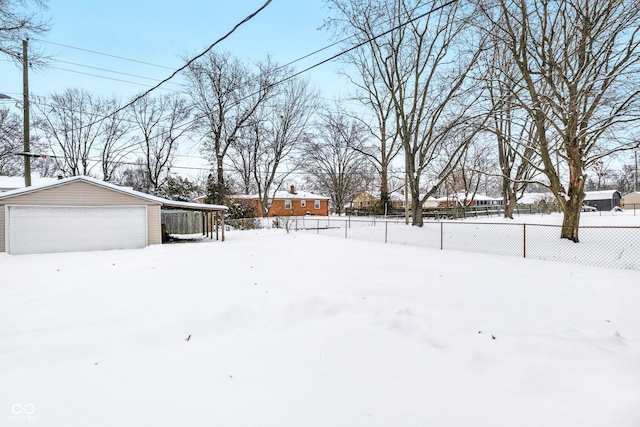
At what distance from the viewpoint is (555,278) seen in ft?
20.6

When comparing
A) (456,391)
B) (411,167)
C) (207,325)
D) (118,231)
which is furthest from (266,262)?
(411,167)

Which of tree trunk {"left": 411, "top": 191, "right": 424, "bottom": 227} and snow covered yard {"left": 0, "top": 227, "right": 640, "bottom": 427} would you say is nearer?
snow covered yard {"left": 0, "top": 227, "right": 640, "bottom": 427}

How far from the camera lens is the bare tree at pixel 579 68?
31.8 feet

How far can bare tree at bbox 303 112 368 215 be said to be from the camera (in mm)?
31953

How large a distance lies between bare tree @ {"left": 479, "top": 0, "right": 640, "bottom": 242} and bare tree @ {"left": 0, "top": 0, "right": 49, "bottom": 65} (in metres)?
13.1

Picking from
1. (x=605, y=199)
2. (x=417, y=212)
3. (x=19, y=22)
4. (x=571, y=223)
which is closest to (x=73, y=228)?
(x=19, y=22)

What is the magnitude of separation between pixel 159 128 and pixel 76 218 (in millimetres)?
19790

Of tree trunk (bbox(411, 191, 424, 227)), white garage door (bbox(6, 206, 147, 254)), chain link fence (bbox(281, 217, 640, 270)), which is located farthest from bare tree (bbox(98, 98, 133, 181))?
tree trunk (bbox(411, 191, 424, 227))

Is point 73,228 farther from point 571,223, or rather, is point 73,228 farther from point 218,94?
point 571,223

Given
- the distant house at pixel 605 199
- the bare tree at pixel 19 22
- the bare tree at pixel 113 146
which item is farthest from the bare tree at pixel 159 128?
the distant house at pixel 605 199

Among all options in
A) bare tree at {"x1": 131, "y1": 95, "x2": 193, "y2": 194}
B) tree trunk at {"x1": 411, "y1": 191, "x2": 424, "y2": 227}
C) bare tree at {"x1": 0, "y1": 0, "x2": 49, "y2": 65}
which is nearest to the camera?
bare tree at {"x1": 0, "y1": 0, "x2": 49, "y2": 65}

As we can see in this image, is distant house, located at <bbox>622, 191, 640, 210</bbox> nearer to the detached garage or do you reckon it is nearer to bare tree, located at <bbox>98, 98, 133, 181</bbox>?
the detached garage

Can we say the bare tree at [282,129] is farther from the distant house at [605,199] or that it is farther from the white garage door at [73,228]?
the distant house at [605,199]

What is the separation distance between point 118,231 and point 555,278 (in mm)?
13750
